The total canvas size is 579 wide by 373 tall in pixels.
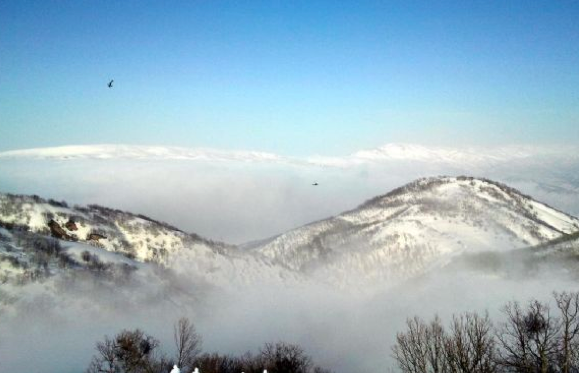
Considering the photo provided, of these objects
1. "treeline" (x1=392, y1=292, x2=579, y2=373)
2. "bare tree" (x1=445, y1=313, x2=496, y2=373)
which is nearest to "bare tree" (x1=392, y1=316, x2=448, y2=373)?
"treeline" (x1=392, y1=292, x2=579, y2=373)

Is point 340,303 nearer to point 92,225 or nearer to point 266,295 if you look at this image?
point 266,295

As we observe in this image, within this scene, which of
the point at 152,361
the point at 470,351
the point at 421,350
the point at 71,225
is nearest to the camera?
the point at 470,351

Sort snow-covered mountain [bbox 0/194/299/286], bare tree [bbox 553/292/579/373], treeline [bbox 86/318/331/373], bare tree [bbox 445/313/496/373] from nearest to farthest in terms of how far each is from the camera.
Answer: bare tree [bbox 445/313/496/373], bare tree [bbox 553/292/579/373], treeline [bbox 86/318/331/373], snow-covered mountain [bbox 0/194/299/286]

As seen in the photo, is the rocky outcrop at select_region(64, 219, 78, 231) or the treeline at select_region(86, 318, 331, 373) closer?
the treeline at select_region(86, 318, 331, 373)

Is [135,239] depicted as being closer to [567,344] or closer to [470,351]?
[470,351]

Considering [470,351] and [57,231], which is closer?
[470,351]

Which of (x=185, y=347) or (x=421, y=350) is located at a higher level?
(x=421, y=350)

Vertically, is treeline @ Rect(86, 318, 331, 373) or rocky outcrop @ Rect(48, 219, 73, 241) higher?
rocky outcrop @ Rect(48, 219, 73, 241)

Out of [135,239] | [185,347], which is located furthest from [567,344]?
[135,239]

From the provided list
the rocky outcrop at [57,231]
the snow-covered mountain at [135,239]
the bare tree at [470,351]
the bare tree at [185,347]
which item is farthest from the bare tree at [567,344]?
the rocky outcrop at [57,231]

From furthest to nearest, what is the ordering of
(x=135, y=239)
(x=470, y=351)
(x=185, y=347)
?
(x=135, y=239) < (x=185, y=347) < (x=470, y=351)

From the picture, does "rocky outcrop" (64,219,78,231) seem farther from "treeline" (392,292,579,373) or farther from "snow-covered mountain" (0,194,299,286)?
"treeline" (392,292,579,373)

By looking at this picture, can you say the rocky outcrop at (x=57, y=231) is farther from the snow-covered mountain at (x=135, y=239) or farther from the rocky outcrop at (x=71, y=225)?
the rocky outcrop at (x=71, y=225)
